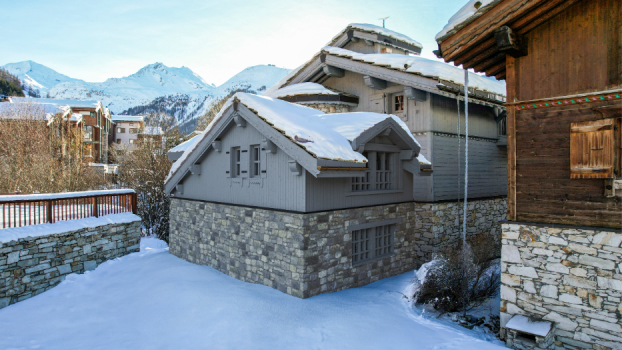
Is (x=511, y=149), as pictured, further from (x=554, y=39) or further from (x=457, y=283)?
(x=457, y=283)

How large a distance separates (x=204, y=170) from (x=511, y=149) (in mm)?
9663

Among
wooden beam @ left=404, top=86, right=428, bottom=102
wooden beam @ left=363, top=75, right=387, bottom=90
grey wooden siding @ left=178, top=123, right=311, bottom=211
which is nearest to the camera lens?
grey wooden siding @ left=178, top=123, right=311, bottom=211

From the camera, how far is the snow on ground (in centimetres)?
709

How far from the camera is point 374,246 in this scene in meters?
10.9

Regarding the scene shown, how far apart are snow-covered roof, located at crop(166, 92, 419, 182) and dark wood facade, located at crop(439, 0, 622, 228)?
3298 millimetres

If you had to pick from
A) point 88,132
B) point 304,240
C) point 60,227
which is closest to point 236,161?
point 304,240

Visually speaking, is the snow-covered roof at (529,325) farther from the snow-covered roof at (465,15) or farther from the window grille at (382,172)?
the snow-covered roof at (465,15)

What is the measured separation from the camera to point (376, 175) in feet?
36.5

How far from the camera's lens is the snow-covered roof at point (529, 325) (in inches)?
245

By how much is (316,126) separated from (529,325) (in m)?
6.58

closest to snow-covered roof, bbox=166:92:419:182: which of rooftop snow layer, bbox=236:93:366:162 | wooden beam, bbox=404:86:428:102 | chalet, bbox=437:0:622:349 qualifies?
rooftop snow layer, bbox=236:93:366:162

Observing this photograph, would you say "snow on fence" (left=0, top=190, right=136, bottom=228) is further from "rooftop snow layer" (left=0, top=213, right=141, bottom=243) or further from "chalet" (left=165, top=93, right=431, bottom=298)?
"chalet" (left=165, top=93, right=431, bottom=298)

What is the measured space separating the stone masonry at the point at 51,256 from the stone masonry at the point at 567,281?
1326cm

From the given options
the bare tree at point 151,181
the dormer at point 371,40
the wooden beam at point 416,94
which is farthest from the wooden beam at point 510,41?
→ the bare tree at point 151,181
